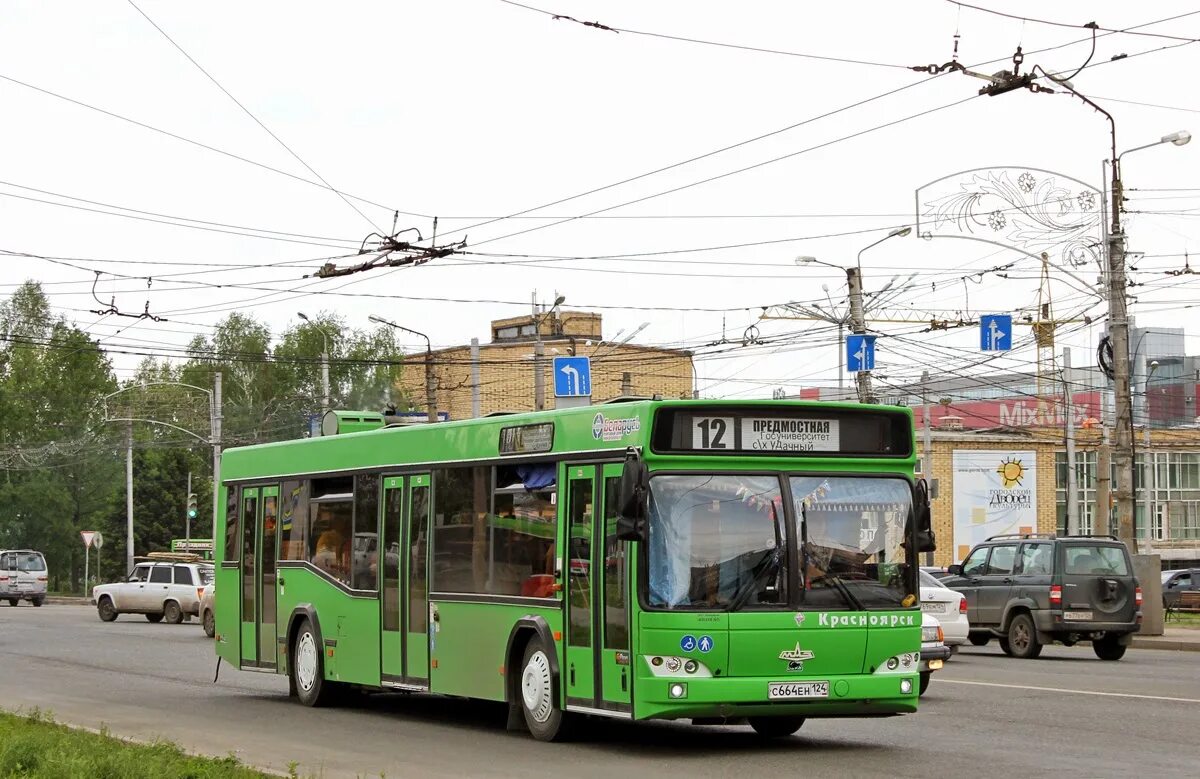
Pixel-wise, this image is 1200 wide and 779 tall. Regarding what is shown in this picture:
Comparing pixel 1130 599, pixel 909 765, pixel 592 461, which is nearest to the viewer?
pixel 909 765

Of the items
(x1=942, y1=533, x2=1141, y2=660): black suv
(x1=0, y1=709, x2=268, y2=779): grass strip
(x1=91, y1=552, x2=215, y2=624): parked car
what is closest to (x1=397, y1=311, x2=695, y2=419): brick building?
(x1=91, y1=552, x2=215, y2=624): parked car

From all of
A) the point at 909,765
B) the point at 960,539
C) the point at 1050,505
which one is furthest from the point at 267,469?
the point at 1050,505

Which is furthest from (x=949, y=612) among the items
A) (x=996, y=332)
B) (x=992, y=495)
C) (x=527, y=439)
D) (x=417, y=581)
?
(x=992, y=495)

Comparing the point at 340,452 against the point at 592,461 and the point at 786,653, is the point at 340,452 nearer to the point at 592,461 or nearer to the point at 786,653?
the point at 592,461

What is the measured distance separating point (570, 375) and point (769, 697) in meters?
24.4

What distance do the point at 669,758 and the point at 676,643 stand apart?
888 mm

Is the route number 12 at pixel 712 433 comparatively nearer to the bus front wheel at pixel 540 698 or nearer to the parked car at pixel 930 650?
the bus front wheel at pixel 540 698

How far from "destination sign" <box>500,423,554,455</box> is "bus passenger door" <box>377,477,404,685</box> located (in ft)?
6.57

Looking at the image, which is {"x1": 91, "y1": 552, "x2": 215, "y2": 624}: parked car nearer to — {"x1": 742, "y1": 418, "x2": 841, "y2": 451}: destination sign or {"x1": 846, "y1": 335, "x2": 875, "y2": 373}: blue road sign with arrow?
{"x1": 846, "y1": 335, "x2": 875, "y2": 373}: blue road sign with arrow

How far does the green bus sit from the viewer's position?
483 inches

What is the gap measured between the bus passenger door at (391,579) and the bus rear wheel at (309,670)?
153 centimetres

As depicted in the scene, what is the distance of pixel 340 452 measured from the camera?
17.5 metres

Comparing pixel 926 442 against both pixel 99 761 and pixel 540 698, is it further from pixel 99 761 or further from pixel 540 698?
pixel 99 761

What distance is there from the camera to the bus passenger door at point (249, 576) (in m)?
19.2
